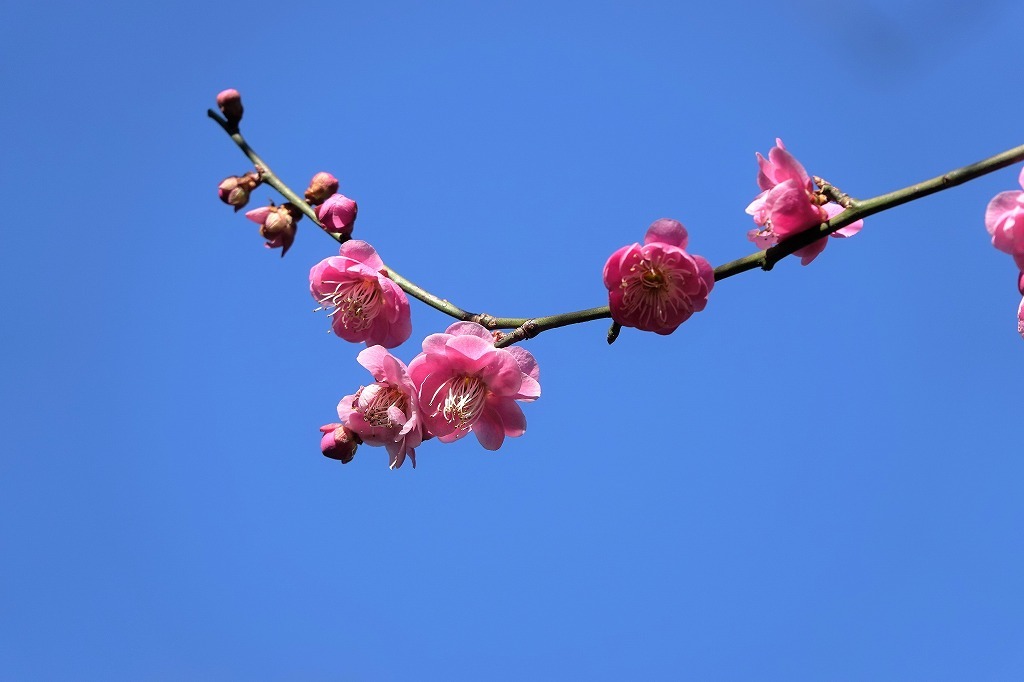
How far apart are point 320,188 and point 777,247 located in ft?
3.95

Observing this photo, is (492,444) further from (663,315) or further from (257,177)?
(257,177)

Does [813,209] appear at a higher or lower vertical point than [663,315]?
higher

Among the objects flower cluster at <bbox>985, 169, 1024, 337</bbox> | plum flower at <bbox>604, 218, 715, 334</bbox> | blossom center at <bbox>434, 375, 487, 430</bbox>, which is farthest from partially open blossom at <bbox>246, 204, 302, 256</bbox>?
flower cluster at <bbox>985, 169, 1024, 337</bbox>

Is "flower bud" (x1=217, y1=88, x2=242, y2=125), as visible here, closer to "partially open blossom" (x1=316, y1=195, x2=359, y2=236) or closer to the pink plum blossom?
"partially open blossom" (x1=316, y1=195, x2=359, y2=236)

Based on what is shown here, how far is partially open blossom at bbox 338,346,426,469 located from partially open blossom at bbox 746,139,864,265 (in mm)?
879

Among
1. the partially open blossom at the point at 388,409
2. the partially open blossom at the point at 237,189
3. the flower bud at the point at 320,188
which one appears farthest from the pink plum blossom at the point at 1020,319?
the partially open blossom at the point at 237,189

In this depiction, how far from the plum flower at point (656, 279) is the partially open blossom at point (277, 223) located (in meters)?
0.90

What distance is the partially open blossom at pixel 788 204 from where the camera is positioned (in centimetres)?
185

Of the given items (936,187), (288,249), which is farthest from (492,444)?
(936,187)

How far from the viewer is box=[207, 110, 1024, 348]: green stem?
5.06ft

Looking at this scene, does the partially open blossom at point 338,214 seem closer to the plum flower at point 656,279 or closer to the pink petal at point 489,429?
the pink petal at point 489,429

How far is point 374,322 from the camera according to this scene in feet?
7.33

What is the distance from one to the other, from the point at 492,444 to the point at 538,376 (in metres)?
0.20

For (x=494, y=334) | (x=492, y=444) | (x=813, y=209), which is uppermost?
(x=813, y=209)
